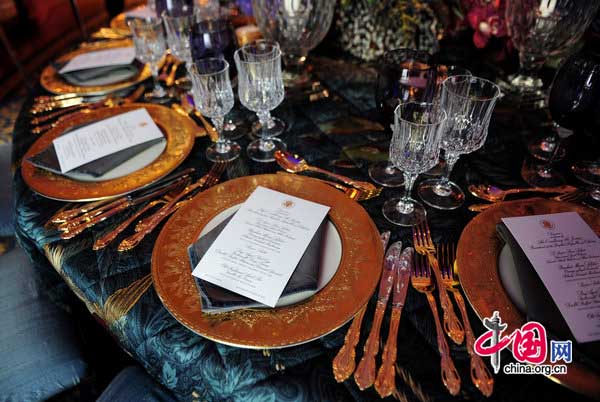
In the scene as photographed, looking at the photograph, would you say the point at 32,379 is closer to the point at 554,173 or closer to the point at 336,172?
the point at 336,172

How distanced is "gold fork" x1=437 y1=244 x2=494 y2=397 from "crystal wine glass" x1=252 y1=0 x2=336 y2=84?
63 centimetres

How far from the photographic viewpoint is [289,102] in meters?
0.99

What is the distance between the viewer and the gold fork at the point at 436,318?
1.49ft

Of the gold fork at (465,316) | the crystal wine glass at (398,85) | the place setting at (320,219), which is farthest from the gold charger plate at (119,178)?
the gold fork at (465,316)

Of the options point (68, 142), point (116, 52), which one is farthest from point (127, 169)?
point (116, 52)

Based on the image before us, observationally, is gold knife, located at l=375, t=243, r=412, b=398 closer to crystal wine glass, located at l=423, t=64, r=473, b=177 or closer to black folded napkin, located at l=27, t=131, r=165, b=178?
crystal wine glass, located at l=423, t=64, r=473, b=177

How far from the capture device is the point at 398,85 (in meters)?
0.74

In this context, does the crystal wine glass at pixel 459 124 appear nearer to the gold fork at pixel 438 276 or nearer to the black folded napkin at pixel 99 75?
the gold fork at pixel 438 276

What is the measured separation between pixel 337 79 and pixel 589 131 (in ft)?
1.82

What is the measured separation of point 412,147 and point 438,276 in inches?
7.6

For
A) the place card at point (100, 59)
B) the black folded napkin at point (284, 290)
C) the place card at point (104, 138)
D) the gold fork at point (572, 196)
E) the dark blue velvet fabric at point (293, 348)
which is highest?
the place card at point (100, 59)

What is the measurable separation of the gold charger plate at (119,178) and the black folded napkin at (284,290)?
222 mm

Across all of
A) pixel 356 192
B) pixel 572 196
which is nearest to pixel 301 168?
pixel 356 192

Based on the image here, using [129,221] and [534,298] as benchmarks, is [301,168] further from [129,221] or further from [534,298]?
[534,298]
